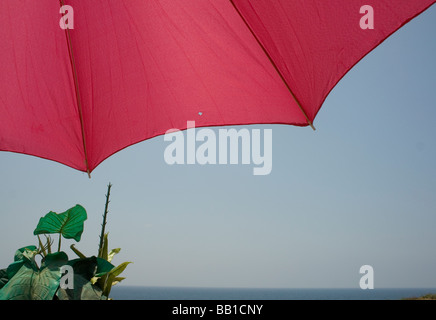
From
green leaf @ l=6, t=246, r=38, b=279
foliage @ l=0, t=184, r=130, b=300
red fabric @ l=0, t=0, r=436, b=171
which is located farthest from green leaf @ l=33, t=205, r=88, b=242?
red fabric @ l=0, t=0, r=436, b=171

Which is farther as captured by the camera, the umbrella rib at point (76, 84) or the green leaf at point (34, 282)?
the green leaf at point (34, 282)

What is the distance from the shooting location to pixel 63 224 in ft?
12.7

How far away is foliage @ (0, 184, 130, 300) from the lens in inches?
133

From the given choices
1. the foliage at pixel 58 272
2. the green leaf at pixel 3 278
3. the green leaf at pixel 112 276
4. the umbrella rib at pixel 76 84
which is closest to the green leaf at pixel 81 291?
the foliage at pixel 58 272

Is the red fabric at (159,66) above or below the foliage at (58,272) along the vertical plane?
above

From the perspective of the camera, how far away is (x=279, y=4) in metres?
2.55

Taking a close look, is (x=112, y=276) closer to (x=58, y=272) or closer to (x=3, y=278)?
(x=58, y=272)

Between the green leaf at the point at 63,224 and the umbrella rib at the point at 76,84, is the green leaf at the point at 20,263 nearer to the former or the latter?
the green leaf at the point at 63,224

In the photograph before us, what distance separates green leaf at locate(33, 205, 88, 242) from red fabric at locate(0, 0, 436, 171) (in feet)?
1.92

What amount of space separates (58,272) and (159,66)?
2.04 metres

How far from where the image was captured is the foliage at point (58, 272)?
338 cm
